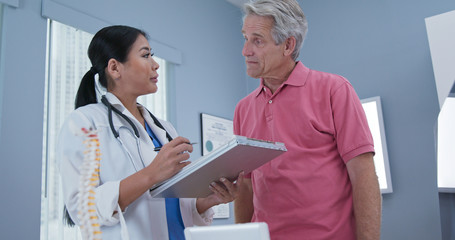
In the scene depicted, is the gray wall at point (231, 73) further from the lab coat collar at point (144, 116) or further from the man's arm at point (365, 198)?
the man's arm at point (365, 198)

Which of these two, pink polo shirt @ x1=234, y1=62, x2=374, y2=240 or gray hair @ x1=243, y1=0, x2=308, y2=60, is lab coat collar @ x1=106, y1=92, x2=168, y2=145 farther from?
gray hair @ x1=243, y1=0, x2=308, y2=60

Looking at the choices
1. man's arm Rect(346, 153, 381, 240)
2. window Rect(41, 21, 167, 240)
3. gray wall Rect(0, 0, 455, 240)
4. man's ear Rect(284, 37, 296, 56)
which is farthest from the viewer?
window Rect(41, 21, 167, 240)

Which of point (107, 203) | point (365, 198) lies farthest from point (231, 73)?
point (107, 203)

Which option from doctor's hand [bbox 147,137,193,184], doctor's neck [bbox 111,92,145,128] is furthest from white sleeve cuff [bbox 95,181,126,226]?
doctor's neck [bbox 111,92,145,128]

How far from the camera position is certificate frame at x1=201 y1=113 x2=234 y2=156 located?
3527 mm

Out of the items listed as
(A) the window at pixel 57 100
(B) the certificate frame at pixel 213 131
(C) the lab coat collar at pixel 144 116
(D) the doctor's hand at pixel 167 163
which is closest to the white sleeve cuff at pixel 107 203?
(D) the doctor's hand at pixel 167 163

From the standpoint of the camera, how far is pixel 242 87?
4.20 m

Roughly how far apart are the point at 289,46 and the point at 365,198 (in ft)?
2.06

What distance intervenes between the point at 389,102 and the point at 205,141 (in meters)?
1.47

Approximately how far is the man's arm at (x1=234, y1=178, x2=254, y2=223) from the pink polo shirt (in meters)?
0.11

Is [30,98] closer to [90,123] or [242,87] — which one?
[90,123]

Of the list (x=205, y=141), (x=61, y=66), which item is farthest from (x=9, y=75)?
(x=205, y=141)

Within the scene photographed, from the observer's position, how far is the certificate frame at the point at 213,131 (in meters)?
3.53

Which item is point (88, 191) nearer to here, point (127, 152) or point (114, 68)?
point (127, 152)
